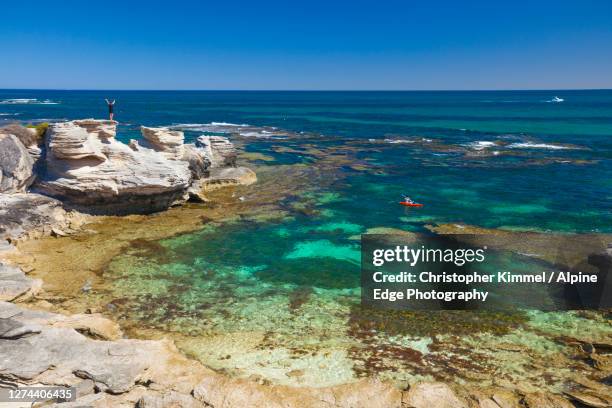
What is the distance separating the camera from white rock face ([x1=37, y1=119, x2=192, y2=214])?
24078 mm

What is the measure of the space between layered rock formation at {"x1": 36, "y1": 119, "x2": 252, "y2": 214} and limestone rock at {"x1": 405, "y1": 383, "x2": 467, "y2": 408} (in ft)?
65.0

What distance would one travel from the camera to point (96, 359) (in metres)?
12.0

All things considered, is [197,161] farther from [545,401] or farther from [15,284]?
[545,401]

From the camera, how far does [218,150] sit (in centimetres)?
4169

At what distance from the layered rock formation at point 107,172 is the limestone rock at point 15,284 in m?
7.58

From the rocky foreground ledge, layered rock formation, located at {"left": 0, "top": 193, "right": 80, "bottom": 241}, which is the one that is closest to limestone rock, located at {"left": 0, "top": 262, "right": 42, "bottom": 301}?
the rocky foreground ledge

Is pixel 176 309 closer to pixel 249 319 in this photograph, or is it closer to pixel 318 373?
pixel 249 319

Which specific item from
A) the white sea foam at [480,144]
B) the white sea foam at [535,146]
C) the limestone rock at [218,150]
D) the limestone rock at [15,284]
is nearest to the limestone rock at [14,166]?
the limestone rock at [15,284]

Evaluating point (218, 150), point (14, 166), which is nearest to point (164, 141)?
point (14, 166)

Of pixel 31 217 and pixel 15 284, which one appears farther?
pixel 31 217

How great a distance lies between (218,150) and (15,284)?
2645 cm

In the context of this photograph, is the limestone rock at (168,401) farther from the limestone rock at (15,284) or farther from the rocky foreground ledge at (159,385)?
the limestone rock at (15,284)

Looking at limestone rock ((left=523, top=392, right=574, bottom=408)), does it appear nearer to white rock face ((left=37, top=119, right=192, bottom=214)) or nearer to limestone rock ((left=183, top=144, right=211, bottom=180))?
white rock face ((left=37, top=119, right=192, bottom=214))

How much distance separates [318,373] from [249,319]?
155 inches
